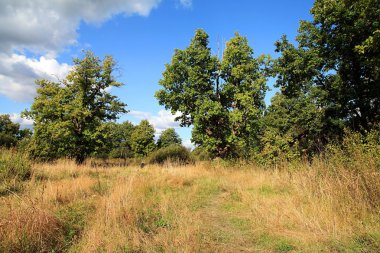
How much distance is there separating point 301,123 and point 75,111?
19.0m

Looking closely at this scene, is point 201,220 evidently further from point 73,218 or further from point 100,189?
point 100,189

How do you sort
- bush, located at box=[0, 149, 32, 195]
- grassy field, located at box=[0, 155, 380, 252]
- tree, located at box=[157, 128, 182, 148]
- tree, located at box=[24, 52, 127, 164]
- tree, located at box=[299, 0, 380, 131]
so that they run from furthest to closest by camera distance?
tree, located at box=[157, 128, 182, 148] → tree, located at box=[24, 52, 127, 164] → tree, located at box=[299, 0, 380, 131] → bush, located at box=[0, 149, 32, 195] → grassy field, located at box=[0, 155, 380, 252]

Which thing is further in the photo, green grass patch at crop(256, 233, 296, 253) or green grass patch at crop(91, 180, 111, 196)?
green grass patch at crop(91, 180, 111, 196)

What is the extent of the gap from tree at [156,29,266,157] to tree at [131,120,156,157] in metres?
40.1

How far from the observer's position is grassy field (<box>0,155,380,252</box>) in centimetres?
420

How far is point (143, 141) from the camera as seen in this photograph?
61406 millimetres

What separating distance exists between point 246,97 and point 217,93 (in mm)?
2705

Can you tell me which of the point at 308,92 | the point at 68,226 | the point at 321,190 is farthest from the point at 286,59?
the point at 68,226

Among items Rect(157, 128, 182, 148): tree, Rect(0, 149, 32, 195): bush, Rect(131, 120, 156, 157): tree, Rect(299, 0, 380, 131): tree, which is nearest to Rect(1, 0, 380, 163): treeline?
Rect(299, 0, 380, 131): tree

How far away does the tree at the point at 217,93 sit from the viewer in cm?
2019

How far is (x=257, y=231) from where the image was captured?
17.5 ft

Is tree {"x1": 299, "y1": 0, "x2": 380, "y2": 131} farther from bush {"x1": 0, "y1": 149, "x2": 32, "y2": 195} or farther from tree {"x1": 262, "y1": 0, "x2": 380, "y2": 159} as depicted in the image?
bush {"x1": 0, "y1": 149, "x2": 32, "y2": 195}

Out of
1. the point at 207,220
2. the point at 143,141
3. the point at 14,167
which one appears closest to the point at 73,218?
the point at 207,220

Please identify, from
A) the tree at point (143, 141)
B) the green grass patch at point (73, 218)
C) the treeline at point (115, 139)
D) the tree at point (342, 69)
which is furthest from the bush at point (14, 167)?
the tree at point (143, 141)
